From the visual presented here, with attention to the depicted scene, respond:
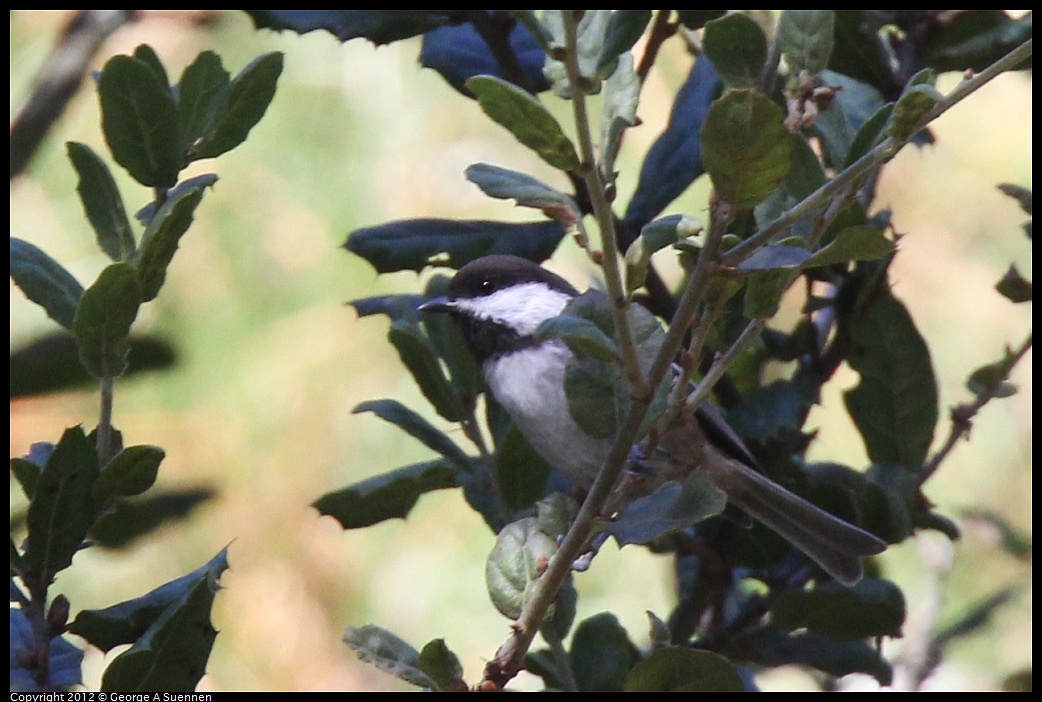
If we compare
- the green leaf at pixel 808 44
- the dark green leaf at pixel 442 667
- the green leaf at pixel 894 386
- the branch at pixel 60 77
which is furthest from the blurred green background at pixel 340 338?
the green leaf at pixel 808 44

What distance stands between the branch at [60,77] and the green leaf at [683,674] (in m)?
1.20

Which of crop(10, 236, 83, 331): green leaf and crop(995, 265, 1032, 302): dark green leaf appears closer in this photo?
crop(10, 236, 83, 331): green leaf

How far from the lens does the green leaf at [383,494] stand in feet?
4.88

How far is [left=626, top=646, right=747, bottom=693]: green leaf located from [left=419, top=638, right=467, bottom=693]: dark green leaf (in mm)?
176

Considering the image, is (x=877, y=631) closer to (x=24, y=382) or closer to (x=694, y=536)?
(x=694, y=536)

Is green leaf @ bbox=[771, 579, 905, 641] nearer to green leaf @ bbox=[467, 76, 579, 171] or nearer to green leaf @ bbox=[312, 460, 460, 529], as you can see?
green leaf @ bbox=[312, 460, 460, 529]

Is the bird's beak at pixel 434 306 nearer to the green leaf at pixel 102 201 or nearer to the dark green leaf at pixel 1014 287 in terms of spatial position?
the green leaf at pixel 102 201

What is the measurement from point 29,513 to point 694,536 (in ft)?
3.00

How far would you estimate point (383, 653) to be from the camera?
111cm

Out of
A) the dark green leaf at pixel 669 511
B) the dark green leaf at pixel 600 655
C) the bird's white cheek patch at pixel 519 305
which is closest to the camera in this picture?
the dark green leaf at pixel 669 511

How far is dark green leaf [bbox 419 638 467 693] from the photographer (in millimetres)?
1060

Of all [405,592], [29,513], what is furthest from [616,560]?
[29,513]

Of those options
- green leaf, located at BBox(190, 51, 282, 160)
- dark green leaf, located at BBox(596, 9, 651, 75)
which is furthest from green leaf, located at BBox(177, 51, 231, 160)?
dark green leaf, located at BBox(596, 9, 651, 75)

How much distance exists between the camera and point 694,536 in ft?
5.47
